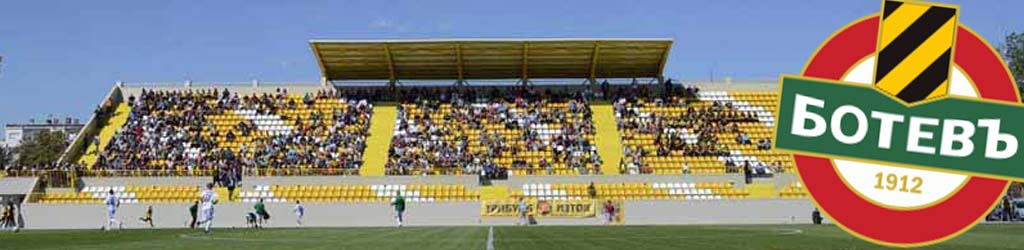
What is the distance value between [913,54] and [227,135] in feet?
193

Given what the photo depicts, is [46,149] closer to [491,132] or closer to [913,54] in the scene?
[491,132]

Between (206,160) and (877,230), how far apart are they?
55.1 m

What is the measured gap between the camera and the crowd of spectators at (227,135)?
59.1 metres

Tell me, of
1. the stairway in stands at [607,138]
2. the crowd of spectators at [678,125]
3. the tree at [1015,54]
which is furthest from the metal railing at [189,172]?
the tree at [1015,54]

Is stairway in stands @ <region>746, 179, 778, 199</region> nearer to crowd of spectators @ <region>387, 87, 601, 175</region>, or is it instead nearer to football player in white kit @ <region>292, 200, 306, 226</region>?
crowd of spectators @ <region>387, 87, 601, 175</region>

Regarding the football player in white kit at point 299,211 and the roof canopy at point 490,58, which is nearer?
the football player in white kit at point 299,211

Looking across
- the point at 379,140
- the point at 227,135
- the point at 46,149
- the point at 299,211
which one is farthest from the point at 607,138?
the point at 46,149

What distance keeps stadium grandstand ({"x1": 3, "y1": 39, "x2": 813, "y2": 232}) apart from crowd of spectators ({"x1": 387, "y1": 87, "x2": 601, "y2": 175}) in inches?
5.3

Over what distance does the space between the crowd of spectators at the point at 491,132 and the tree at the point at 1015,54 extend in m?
32.7

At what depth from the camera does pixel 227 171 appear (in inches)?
2213

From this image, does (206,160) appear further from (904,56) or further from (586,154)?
(904,56)

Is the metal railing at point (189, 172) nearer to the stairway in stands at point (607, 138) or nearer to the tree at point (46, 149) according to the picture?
the stairway in stands at point (607, 138)

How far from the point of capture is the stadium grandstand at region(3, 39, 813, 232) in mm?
53219

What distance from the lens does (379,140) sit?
63.2 metres
